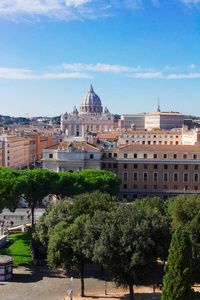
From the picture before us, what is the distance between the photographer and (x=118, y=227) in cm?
3027

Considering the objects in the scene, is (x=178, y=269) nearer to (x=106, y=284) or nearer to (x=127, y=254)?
(x=127, y=254)

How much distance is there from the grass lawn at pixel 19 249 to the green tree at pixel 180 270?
638 inches

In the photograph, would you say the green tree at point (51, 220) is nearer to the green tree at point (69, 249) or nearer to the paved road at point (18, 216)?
the green tree at point (69, 249)

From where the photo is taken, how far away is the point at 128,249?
2897cm

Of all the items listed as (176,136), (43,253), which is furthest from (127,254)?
(176,136)

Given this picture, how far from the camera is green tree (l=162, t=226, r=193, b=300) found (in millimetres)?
25859

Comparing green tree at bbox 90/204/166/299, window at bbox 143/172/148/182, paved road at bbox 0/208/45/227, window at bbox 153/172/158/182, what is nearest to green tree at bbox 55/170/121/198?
paved road at bbox 0/208/45/227

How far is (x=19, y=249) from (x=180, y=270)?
1926cm

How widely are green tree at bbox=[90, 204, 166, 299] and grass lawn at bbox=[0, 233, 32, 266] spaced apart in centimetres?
1063

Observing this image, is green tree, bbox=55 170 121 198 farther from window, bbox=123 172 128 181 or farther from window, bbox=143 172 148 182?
window, bbox=143 172 148 182

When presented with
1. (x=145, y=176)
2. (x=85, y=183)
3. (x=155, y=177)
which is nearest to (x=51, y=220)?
(x=85, y=183)

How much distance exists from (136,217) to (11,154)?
281 ft

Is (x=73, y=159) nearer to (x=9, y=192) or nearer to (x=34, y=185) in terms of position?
(x=34, y=185)

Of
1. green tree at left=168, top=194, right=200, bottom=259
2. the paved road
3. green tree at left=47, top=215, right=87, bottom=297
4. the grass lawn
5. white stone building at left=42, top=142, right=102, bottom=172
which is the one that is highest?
white stone building at left=42, top=142, right=102, bottom=172
